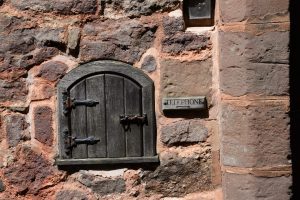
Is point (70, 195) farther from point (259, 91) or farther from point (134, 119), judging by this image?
point (259, 91)

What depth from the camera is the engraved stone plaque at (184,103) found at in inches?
110

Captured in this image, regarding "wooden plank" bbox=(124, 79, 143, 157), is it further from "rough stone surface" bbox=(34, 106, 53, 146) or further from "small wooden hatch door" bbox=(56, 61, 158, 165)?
"rough stone surface" bbox=(34, 106, 53, 146)

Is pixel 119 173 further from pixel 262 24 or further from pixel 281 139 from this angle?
pixel 262 24

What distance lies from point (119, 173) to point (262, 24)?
41.5 inches

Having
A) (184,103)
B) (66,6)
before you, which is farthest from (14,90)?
(184,103)

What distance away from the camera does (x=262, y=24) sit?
2.58m

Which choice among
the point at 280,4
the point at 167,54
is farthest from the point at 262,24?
the point at 167,54

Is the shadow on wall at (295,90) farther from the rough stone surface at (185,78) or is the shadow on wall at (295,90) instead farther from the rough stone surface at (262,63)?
the rough stone surface at (185,78)

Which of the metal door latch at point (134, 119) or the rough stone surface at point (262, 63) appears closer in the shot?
the rough stone surface at point (262, 63)

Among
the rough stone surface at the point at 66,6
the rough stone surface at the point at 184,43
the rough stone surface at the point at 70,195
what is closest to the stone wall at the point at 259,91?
the rough stone surface at the point at 184,43

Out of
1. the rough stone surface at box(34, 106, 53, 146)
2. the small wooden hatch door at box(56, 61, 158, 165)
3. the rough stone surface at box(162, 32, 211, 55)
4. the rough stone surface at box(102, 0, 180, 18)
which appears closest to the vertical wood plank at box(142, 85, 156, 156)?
the small wooden hatch door at box(56, 61, 158, 165)

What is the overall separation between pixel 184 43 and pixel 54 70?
2.26ft

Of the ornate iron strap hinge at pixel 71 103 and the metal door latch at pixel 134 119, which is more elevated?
the ornate iron strap hinge at pixel 71 103

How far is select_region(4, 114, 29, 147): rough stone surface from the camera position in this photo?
2.84 m
